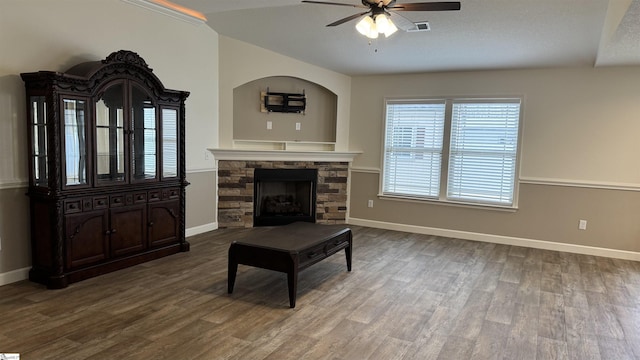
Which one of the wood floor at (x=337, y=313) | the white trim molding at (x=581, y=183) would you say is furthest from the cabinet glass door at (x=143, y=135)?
the white trim molding at (x=581, y=183)

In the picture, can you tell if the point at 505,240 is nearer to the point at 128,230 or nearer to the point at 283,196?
the point at 283,196

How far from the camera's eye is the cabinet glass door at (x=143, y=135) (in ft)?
13.7

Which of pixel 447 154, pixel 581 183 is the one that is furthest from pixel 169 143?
pixel 581 183

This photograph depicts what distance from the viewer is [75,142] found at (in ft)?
12.0

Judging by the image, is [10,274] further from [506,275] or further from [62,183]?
[506,275]

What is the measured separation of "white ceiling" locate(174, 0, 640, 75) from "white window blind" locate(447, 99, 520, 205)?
626 millimetres

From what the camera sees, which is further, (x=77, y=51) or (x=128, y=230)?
(x=128, y=230)

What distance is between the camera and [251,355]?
8.53 ft

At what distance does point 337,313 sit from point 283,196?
141 inches

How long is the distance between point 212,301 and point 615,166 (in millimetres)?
5076

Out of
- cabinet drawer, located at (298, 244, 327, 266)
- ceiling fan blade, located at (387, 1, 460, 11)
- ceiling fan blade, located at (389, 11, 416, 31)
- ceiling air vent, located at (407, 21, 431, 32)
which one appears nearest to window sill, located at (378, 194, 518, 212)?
ceiling air vent, located at (407, 21, 431, 32)

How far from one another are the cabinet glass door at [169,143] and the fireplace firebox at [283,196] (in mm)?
1630

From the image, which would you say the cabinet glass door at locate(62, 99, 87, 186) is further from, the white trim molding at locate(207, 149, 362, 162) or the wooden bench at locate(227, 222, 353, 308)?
the white trim molding at locate(207, 149, 362, 162)

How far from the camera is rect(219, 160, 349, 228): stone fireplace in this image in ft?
19.6
